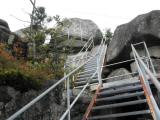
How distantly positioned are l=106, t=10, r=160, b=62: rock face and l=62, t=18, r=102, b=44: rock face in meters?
4.90

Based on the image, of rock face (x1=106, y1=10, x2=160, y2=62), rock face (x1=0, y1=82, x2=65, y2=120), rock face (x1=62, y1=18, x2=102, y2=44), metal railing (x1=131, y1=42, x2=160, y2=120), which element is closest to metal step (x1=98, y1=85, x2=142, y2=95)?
metal railing (x1=131, y1=42, x2=160, y2=120)

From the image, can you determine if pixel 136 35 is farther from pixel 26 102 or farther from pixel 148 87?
pixel 26 102

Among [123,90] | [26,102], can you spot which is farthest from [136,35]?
[26,102]

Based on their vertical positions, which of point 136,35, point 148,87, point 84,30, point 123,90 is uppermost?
point 84,30

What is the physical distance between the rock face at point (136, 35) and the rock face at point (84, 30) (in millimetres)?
4902

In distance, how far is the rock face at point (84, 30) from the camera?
18.6 meters

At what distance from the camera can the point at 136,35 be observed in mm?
12484

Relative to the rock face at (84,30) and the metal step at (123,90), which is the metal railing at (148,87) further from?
the rock face at (84,30)

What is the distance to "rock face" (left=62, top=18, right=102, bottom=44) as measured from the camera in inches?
731

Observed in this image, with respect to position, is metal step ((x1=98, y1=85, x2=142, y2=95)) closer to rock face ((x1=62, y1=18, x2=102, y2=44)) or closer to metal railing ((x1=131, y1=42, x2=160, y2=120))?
metal railing ((x1=131, y1=42, x2=160, y2=120))

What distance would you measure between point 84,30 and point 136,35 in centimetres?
791

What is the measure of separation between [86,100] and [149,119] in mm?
1683

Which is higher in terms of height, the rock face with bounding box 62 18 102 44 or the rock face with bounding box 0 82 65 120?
the rock face with bounding box 62 18 102 44

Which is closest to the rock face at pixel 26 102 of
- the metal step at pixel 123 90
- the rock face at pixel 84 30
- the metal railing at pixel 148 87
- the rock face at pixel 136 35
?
the metal railing at pixel 148 87
